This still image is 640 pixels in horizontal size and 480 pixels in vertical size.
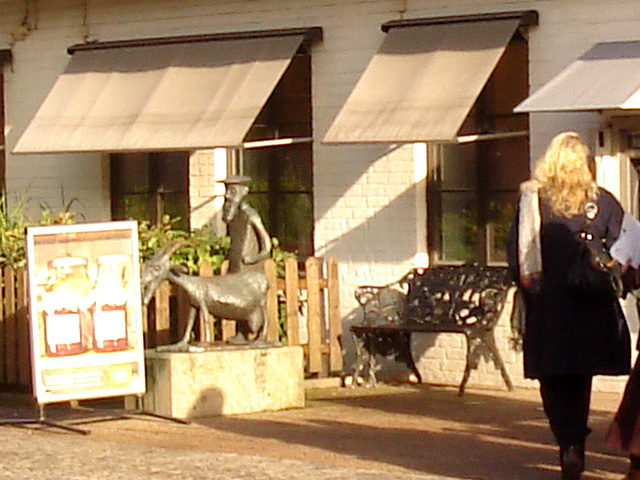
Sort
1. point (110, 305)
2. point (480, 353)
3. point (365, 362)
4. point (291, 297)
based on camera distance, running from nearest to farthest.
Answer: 1. point (110, 305)
2. point (480, 353)
3. point (291, 297)
4. point (365, 362)

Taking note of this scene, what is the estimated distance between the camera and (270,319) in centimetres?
1439

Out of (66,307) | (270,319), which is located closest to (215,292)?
(66,307)

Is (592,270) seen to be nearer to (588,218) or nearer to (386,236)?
(588,218)

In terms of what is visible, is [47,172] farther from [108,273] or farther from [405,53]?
[108,273]

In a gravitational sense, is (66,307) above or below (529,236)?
below

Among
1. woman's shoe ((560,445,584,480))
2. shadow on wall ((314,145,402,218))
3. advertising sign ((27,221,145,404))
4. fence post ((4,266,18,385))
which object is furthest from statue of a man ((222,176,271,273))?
woman's shoe ((560,445,584,480))

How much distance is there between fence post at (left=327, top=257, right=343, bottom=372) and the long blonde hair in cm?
577

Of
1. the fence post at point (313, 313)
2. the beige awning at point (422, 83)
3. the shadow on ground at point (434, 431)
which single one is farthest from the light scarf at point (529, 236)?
the fence post at point (313, 313)

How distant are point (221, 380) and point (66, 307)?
1325 millimetres

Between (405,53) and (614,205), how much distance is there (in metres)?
5.69

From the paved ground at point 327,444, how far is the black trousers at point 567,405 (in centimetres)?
40

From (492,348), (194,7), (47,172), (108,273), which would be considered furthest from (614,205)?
(47,172)

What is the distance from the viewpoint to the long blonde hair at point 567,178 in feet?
30.7

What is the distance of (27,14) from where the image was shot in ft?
60.5
